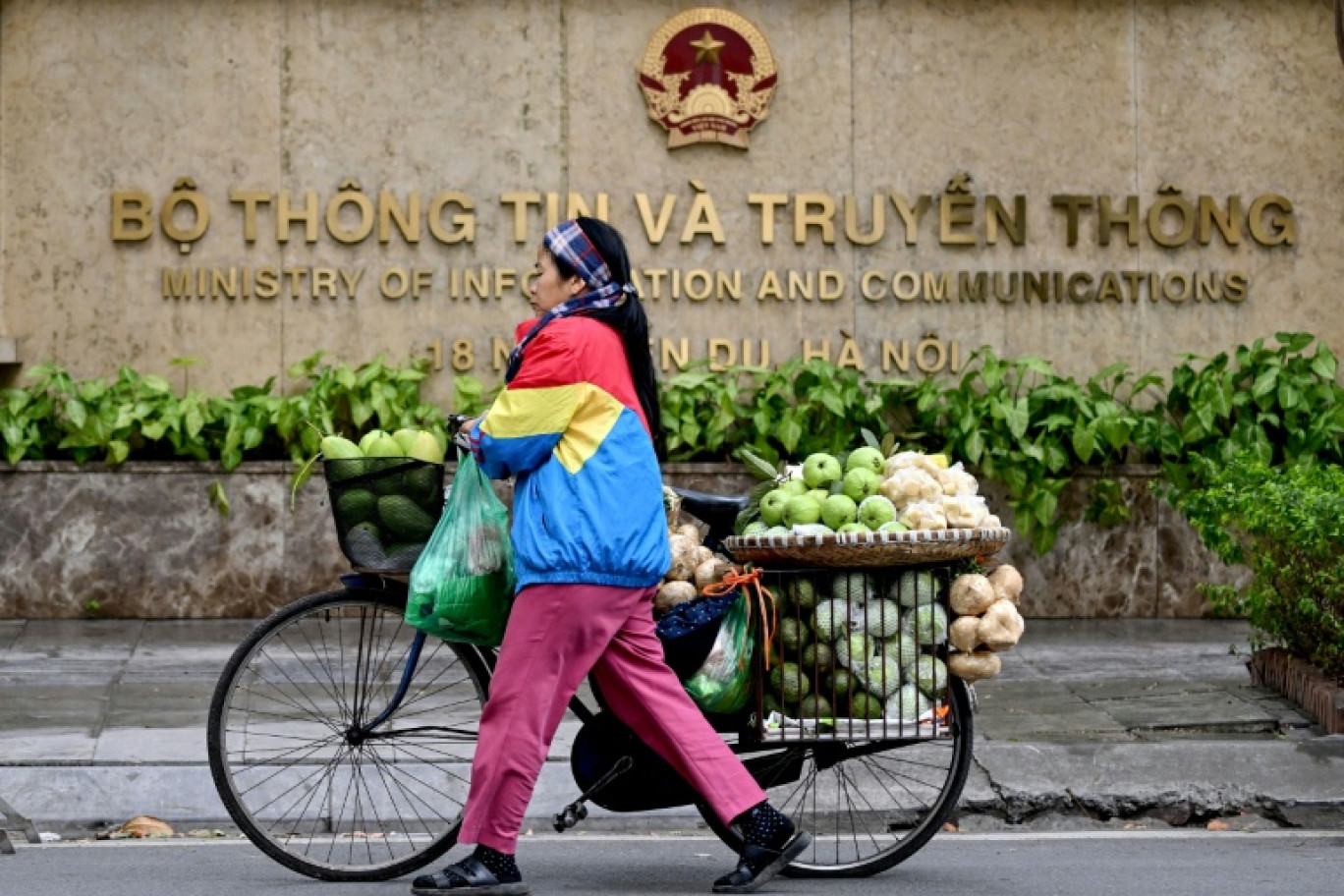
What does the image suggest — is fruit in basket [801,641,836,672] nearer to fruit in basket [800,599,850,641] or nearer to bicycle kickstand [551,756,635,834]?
fruit in basket [800,599,850,641]

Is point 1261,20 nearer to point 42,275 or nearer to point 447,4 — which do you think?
point 447,4

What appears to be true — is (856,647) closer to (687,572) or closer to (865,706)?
(865,706)

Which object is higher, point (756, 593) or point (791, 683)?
point (756, 593)

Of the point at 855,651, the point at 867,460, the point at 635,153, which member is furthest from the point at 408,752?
the point at 635,153

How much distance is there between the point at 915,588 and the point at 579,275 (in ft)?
4.05

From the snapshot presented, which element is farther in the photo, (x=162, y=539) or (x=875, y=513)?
(x=162, y=539)

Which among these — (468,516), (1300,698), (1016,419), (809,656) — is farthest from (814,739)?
(1016,419)

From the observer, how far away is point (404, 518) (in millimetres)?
5273

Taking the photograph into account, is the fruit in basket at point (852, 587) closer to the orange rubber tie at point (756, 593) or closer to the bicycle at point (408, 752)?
the orange rubber tie at point (756, 593)

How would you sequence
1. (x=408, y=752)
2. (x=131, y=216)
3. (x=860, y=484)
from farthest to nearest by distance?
1. (x=131, y=216)
2. (x=408, y=752)
3. (x=860, y=484)

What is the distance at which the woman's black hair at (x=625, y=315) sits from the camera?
5.23 m

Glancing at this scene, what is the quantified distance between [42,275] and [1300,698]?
690 cm

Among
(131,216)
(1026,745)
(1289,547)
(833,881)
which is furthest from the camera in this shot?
(131,216)

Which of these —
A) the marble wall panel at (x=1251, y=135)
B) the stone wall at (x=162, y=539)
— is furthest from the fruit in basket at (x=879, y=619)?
the marble wall panel at (x=1251, y=135)
